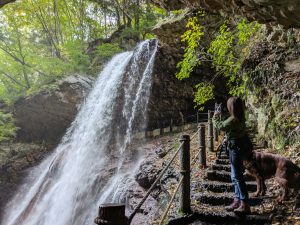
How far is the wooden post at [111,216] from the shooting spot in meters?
2.50

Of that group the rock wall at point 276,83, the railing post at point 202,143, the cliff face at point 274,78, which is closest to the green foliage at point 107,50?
the cliff face at point 274,78

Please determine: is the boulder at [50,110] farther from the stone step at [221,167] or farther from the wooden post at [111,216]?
the wooden post at [111,216]

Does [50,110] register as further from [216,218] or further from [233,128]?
[233,128]

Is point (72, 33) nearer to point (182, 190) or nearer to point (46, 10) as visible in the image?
point (46, 10)

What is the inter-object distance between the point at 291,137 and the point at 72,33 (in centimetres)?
2256

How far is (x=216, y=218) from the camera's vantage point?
4.47 metres

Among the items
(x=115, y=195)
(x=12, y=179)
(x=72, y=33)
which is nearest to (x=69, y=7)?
(x=72, y=33)

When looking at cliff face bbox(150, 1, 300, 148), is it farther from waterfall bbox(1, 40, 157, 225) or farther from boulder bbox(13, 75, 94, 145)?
boulder bbox(13, 75, 94, 145)

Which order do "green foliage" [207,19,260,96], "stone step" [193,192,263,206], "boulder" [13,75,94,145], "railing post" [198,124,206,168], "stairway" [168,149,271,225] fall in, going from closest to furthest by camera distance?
"stairway" [168,149,271,225] < "stone step" [193,192,263,206] < "railing post" [198,124,206,168] < "green foliage" [207,19,260,96] < "boulder" [13,75,94,145]

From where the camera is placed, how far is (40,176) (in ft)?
48.3

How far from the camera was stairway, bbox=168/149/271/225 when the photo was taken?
432 cm

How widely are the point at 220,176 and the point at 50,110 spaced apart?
44.8 feet

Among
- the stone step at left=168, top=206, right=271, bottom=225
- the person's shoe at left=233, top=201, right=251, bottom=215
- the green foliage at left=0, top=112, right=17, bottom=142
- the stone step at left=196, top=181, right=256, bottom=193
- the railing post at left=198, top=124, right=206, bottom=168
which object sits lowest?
the stone step at left=168, top=206, right=271, bottom=225

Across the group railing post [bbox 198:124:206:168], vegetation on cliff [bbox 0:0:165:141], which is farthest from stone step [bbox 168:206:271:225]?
vegetation on cliff [bbox 0:0:165:141]
